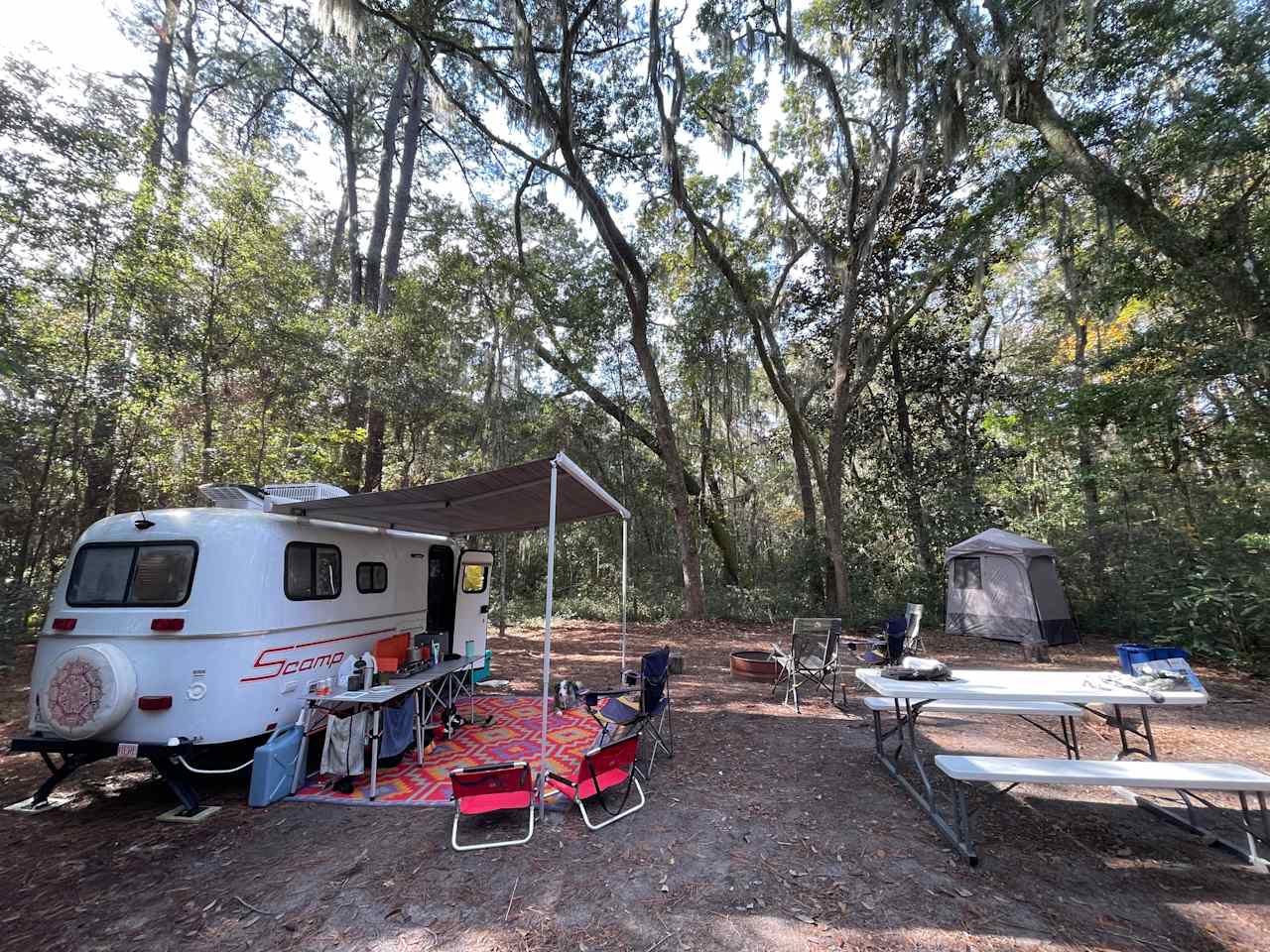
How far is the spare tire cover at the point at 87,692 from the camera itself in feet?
10.1

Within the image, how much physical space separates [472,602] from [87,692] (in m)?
3.81

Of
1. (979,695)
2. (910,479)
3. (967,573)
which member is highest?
(910,479)

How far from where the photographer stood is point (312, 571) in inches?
162

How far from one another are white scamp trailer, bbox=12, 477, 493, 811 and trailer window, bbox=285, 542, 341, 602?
0.01 meters

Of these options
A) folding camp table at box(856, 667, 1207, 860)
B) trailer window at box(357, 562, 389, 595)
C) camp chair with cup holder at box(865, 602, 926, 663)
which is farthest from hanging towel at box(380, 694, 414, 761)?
camp chair with cup holder at box(865, 602, 926, 663)

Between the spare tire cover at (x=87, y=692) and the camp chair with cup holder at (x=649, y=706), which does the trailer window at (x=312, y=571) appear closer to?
the spare tire cover at (x=87, y=692)

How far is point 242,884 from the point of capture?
2590 mm

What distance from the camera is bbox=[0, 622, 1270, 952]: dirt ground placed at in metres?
2.17

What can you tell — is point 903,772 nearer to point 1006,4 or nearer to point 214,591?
point 214,591

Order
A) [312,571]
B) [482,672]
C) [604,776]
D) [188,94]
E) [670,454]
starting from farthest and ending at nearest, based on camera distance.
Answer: [188,94] → [670,454] → [482,672] → [312,571] → [604,776]

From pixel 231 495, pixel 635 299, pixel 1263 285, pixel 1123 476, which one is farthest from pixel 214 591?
pixel 1123 476

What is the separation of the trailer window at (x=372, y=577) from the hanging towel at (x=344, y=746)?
130 centimetres

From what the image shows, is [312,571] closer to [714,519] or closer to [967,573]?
[967,573]

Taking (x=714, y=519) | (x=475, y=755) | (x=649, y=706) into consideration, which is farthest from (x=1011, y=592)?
(x=475, y=755)
